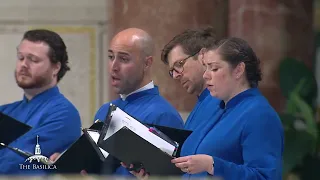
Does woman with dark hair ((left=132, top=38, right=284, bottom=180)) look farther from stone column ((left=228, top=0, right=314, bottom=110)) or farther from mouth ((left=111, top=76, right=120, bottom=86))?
stone column ((left=228, top=0, right=314, bottom=110))

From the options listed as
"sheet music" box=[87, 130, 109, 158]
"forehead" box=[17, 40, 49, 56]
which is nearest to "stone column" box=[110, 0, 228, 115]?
"forehead" box=[17, 40, 49, 56]

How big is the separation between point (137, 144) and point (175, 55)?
2.14 ft

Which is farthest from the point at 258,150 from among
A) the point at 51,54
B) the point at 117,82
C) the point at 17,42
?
the point at 17,42

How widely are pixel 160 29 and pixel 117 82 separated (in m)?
0.82

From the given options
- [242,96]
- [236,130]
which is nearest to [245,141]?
[236,130]

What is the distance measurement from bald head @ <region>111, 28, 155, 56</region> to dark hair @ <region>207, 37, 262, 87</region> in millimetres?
544

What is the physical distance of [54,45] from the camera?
3.70 m

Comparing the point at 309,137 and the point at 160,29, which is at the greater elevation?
the point at 160,29

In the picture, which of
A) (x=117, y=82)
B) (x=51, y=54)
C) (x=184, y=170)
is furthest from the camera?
(x=51, y=54)

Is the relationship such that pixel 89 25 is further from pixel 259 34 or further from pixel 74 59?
pixel 259 34

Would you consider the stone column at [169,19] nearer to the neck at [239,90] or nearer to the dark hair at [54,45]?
the dark hair at [54,45]

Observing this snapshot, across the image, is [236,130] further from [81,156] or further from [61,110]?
[61,110]

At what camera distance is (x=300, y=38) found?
14.8 ft

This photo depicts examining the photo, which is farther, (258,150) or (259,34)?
(259,34)
